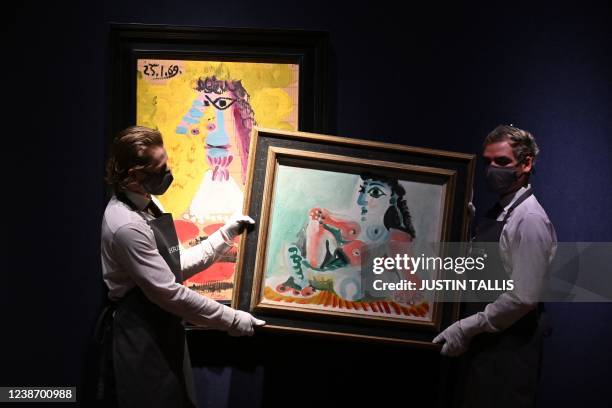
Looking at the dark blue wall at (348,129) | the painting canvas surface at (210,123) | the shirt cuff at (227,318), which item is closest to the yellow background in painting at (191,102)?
the painting canvas surface at (210,123)

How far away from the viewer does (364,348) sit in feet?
11.0

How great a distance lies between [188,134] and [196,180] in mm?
215

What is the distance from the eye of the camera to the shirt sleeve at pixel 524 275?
274 cm

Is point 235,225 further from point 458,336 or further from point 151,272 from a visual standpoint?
point 458,336

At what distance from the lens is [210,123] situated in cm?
321

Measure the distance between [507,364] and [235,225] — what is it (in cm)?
126

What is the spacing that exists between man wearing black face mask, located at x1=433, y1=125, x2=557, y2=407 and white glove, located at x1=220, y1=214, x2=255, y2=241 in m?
0.96

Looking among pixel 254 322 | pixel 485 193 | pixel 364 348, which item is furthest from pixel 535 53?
pixel 254 322

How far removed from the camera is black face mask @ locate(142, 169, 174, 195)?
2.75 m

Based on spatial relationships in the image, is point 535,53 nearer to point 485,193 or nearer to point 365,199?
point 485,193

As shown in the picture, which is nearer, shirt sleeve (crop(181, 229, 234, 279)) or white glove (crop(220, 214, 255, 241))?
white glove (crop(220, 214, 255, 241))

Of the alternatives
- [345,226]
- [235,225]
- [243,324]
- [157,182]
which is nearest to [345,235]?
[345,226]

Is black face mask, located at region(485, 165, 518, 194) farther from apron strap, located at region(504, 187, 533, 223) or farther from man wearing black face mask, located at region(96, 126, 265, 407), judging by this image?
man wearing black face mask, located at region(96, 126, 265, 407)

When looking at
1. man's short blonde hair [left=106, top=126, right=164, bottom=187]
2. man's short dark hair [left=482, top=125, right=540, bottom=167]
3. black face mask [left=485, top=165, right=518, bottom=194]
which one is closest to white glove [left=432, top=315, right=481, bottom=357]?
black face mask [left=485, top=165, right=518, bottom=194]
